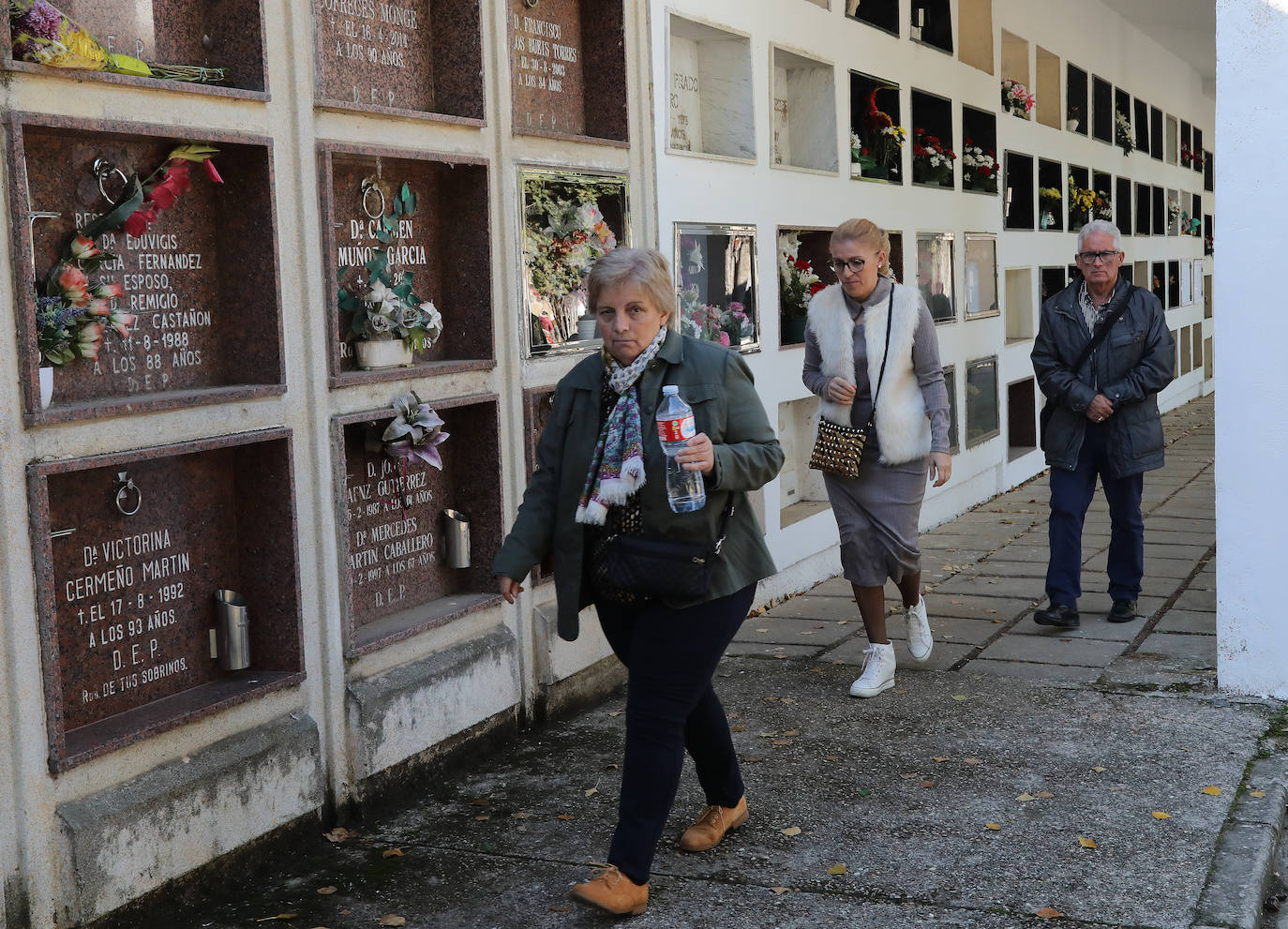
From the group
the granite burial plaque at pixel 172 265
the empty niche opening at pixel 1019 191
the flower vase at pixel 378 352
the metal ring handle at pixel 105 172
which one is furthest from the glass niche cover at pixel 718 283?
the empty niche opening at pixel 1019 191

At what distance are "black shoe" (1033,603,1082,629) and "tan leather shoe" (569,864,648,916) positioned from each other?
2.92 meters

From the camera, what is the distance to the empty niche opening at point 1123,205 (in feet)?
44.2

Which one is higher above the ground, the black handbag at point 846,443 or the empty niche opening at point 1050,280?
the empty niche opening at point 1050,280

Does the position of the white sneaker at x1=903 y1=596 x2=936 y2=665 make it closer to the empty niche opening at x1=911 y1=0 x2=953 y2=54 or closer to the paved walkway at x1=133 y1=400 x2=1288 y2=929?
the paved walkway at x1=133 y1=400 x2=1288 y2=929

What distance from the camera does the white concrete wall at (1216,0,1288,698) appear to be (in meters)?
4.38

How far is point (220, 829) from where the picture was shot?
3.32m

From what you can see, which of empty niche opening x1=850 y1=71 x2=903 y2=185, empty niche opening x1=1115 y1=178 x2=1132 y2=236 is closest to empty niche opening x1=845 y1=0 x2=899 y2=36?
empty niche opening x1=850 y1=71 x2=903 y2=185

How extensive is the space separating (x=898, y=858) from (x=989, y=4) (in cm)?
729

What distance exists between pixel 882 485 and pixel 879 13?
3961mm

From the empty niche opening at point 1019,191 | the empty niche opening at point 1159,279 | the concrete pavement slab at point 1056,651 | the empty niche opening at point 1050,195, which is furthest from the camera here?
the empty niche opening at point 1159,279

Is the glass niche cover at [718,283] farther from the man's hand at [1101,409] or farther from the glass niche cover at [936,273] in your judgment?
the glass niche cover at [936,273]

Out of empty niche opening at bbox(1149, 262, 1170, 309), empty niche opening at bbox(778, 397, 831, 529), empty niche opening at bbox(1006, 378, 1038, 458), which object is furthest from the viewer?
empty niche opening at bbox(1149, 262, 1170, 309)

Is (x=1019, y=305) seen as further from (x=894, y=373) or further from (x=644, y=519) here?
(x=644, y=519)

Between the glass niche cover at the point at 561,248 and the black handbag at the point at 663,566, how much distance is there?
1.72 metres
